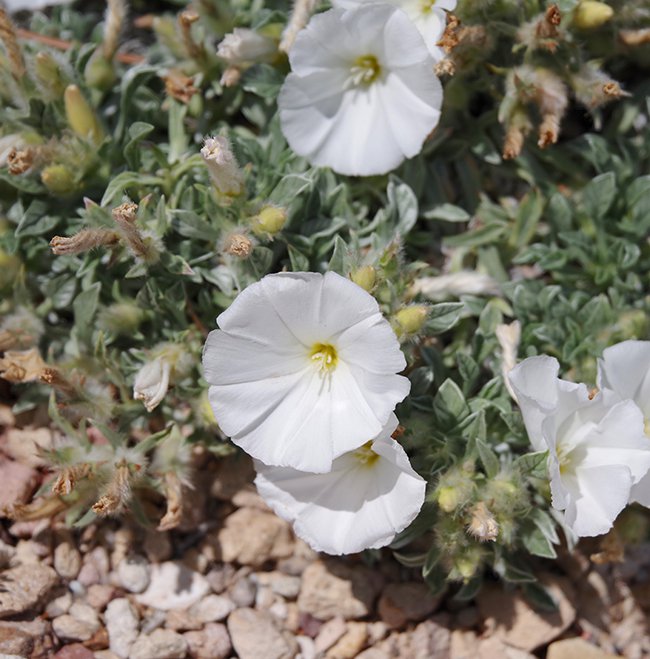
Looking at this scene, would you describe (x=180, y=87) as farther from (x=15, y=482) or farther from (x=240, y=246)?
(x=15, y=482)

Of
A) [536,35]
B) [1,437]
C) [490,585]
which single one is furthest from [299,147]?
[490,585]

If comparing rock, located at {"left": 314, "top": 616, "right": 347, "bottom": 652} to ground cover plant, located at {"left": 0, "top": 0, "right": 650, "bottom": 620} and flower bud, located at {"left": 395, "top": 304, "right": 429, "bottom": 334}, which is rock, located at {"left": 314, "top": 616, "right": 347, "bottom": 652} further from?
flower bud, located at {"left": 395, "top": 304, "right": 429, "bottom": 334}

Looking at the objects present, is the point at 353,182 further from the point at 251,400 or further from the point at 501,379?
the point at 251,400

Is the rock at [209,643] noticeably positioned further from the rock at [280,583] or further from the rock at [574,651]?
the rock at [574,651]

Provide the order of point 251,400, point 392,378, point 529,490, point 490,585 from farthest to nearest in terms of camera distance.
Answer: point 490,585 < point 529,490 < point 251,400 < point 392,378

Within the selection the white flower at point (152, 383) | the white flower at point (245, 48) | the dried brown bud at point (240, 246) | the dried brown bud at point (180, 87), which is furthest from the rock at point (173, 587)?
the white flower at point (245, 48)

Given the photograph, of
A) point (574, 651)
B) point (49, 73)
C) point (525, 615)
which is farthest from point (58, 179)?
point (574, 651)
